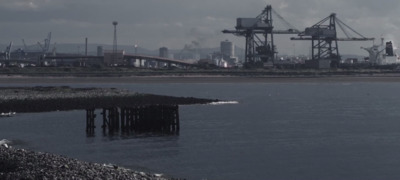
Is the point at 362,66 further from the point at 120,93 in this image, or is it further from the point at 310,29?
the point at 120,93

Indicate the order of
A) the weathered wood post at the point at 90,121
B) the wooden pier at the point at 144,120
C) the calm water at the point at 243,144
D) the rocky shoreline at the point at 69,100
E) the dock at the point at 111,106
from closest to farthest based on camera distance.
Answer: the calm water at the point at 243,144, the weathered wood post at the point at 90,121, the wooden pier at the point at 144,120, the dock at the point at 111,106, the rocky shoreline at the point at 69,100

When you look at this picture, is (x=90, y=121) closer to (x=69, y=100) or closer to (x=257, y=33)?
(x=69, y=100)

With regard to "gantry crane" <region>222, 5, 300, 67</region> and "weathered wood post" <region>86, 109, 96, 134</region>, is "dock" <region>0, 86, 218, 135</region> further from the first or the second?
"gantry crane" <region>222, 5, 300, 67</region>

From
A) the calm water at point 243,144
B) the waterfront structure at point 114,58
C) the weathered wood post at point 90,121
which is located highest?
the waterfront structure at point 114,58

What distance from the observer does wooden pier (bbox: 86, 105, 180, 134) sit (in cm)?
4094

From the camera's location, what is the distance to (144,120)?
41.6 meters

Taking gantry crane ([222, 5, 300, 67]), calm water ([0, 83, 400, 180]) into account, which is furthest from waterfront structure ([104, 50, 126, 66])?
calm water ([0, 83, 400, 180])

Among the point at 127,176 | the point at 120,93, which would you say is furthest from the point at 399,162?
the point at 120,93

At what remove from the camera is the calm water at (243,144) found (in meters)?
27.6

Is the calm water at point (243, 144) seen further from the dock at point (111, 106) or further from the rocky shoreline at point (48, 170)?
the rocky shoreline at point (48, 170)

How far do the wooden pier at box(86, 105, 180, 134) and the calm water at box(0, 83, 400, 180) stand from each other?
98 centimetres

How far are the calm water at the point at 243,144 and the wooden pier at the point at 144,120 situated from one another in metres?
0.98

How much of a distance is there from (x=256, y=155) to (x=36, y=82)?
269 feet

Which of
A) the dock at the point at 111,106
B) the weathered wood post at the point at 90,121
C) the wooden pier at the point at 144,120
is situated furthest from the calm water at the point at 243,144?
the dock at the point at 111,106
